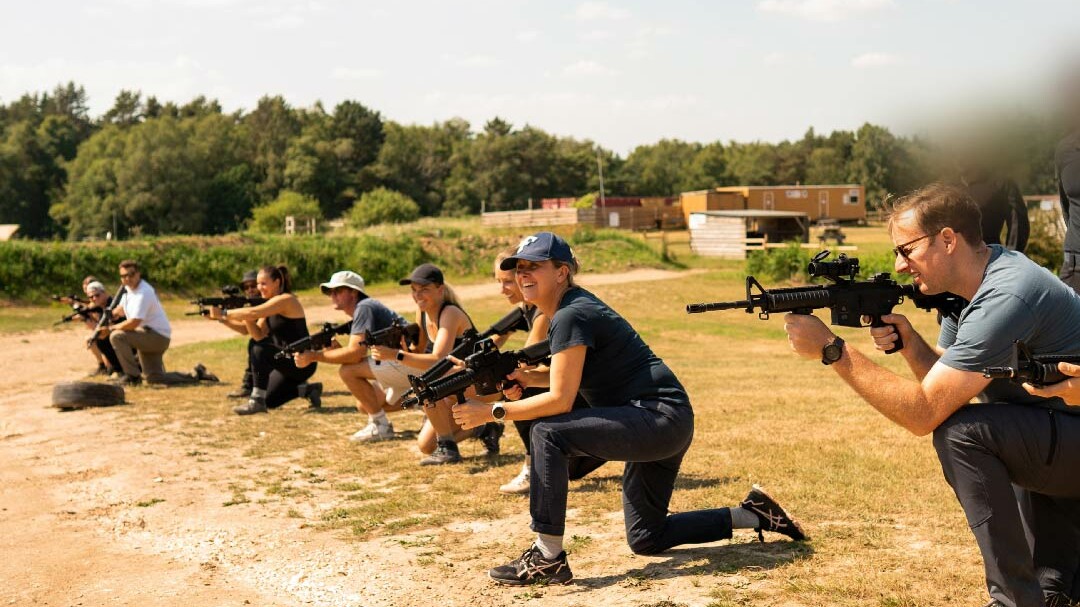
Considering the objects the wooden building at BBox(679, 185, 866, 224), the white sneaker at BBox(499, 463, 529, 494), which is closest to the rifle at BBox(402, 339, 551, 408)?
the white sneaker at BBox(499, 463, 529, 494)

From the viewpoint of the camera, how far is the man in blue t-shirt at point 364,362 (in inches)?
425

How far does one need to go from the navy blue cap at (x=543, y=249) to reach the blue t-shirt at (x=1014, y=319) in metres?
2.38

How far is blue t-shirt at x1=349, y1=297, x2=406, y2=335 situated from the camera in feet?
35.2

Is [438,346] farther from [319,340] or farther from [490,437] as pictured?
[319,340]

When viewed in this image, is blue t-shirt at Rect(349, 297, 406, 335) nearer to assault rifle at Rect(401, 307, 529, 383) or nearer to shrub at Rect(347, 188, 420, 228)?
assault rifle at Rect(401, 307, 529, 383)

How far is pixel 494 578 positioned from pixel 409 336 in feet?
15.9

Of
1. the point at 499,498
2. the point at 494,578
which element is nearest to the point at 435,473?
the point at 499,498

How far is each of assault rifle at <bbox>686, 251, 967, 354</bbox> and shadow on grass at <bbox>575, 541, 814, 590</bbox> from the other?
62.0 inches

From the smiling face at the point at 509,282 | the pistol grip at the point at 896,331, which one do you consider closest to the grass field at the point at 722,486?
the pistol grip at the point at 896,331

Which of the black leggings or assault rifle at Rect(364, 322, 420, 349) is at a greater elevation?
assault rifle at Rect(364, 322, 420, 349)

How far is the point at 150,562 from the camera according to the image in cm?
715

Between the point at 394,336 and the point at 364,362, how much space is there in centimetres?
110

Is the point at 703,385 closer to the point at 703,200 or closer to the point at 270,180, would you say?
the point at 703,200

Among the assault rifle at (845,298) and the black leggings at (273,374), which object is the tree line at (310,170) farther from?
the assault rifle at (845,298)
